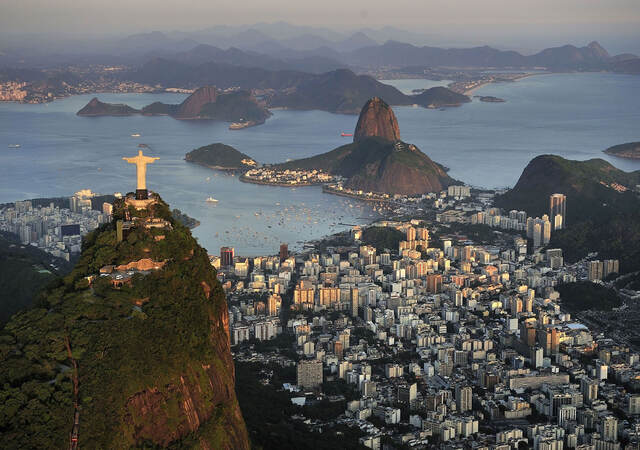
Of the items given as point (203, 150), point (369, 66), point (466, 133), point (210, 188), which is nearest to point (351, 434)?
point (210, 188)

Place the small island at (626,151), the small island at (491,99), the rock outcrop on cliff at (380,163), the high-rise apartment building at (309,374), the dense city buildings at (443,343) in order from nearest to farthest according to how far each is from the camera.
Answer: the dense city buildings at (443,343) → the high-rise apartment building at (309,374) → the rock outcrop on cliff at (380,163) → the small island at (626,151) → the small island at (491,99)

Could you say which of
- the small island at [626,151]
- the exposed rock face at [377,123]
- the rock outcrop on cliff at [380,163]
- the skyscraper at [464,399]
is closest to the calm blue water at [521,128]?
the small island at [626,151]

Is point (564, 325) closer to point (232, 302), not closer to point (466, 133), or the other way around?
point (232, 302)

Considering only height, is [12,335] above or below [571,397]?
above

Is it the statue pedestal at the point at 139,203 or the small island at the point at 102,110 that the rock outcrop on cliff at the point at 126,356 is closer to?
the statue pedestal at the point at 139,203

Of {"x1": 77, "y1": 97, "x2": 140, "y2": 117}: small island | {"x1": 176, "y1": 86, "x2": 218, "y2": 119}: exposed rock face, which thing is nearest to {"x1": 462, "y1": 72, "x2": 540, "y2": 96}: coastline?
{"x1": 176, "y1": 86, "x2": 218, "y2": 119}: exposed rock face

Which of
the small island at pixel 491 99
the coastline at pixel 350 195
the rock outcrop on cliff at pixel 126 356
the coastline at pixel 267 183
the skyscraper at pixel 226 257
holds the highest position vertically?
the small island at pixel 491 99

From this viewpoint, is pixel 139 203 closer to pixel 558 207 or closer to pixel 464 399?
pixel 464 399
